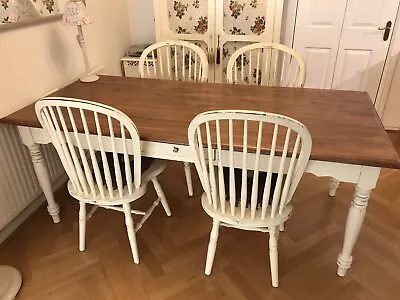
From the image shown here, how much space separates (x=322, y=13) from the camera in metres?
2.78

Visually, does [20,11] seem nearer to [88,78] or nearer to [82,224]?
[88,78]

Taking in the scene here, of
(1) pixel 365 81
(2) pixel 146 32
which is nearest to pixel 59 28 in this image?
(2) pixel 146 32

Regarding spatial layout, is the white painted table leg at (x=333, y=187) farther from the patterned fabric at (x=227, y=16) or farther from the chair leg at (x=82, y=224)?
the chair leg at (x=82, y=224)

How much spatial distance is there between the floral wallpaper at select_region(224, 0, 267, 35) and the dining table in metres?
0.90

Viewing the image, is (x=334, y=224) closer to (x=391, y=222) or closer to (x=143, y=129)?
(x=391, y=222)

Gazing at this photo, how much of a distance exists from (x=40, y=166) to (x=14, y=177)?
200 mm

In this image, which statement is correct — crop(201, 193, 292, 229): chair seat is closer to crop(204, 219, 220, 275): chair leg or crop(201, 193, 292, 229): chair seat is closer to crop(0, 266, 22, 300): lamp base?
crop(204, 219, 220, 275): chair leg

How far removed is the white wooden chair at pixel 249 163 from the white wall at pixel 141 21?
1.92m

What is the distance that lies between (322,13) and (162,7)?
133cm

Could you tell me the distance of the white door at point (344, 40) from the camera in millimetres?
2701

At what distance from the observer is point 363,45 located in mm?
2807

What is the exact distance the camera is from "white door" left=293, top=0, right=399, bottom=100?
2.70 meters

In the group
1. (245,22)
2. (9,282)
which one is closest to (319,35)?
(245,22)

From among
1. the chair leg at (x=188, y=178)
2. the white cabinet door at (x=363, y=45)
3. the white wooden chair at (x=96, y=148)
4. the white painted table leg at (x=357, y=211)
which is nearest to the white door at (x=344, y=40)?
the white cabinet door at (x=363, y=45)
